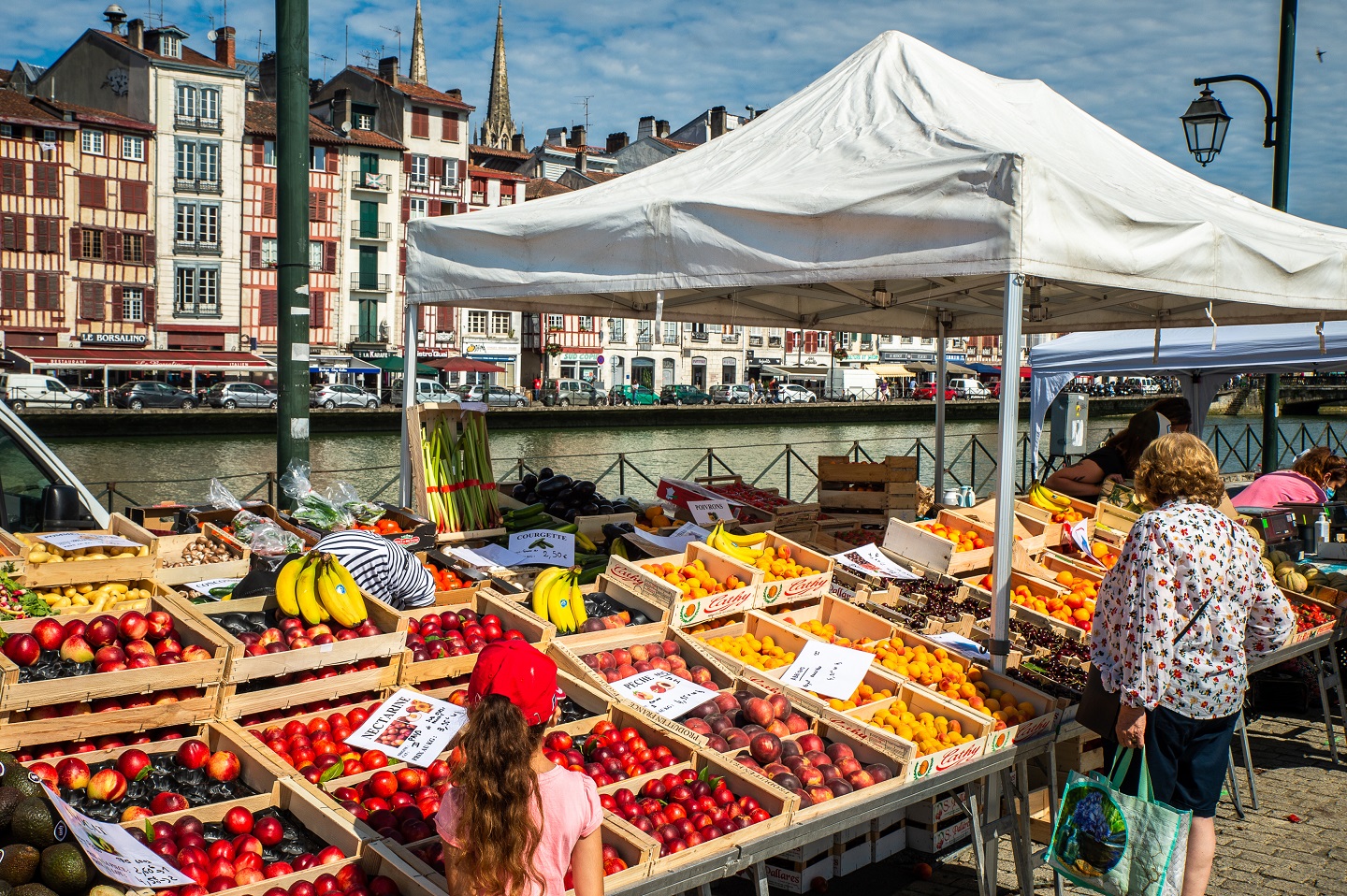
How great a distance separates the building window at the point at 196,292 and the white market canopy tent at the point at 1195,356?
39.9m

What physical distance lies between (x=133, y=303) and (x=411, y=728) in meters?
45.2

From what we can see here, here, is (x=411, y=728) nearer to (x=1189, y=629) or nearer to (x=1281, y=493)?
(x=1189, y=629)

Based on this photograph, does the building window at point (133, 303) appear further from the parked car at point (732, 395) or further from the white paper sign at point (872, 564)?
the white paper sign at point (872, 564)

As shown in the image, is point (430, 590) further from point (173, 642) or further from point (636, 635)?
point (173, 642)

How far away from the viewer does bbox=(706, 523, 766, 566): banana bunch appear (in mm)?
5062

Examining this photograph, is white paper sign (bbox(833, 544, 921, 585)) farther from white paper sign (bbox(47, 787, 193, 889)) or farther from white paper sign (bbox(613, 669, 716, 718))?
white paper sign (bbox(47, 787, 193, 889))

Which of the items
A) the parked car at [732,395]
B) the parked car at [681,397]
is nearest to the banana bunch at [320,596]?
the parked car at [681,397]

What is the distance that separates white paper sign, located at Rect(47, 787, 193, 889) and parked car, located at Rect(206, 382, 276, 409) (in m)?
33.8

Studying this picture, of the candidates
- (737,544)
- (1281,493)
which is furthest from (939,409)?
(737,544)

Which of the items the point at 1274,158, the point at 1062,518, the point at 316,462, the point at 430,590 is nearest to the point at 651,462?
the point at 316,462

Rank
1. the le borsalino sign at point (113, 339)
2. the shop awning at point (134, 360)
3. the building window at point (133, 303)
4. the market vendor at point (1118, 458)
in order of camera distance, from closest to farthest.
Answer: the market vendor at point (1118, 458), the shop awning at point (134, 360), the le borsalino sign at point (113, 339), the building window at point (133, 303)

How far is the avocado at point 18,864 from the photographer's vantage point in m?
2.19

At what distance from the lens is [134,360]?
3866 centimetres

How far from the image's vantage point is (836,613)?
4816mm
